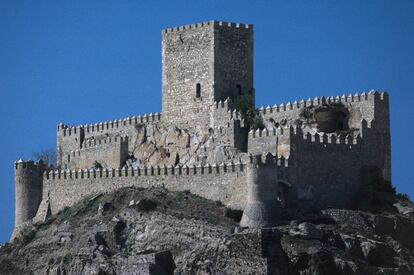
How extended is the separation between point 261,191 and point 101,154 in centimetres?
1668

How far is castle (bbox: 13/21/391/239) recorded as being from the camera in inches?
3290

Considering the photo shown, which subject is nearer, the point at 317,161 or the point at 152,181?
the point at 317,161

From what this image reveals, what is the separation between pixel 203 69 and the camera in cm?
→ 9219

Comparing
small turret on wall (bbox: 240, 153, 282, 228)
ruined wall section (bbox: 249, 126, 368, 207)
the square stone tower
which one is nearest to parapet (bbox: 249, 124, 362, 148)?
ruined wall section (bbox: 249, 126, 368, 207)

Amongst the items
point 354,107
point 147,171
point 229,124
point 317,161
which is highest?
point 354,107

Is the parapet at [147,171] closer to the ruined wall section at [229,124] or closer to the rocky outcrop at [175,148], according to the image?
the rocky outcrop at [175,148]

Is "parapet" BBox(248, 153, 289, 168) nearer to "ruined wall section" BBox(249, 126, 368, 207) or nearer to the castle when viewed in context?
the castle

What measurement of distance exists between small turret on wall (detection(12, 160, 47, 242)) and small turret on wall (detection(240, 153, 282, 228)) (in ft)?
57.0

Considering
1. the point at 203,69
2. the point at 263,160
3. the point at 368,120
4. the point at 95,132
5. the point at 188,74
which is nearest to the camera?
the point at 263,160

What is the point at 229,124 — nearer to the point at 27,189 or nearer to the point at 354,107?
the point at 354,107

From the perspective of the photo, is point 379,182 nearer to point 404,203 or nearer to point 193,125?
point 404,203

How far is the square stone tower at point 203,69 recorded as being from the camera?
301ft

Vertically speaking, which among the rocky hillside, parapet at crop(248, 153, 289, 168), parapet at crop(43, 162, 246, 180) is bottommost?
the rocky hillside

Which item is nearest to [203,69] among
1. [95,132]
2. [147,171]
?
[147,171]
